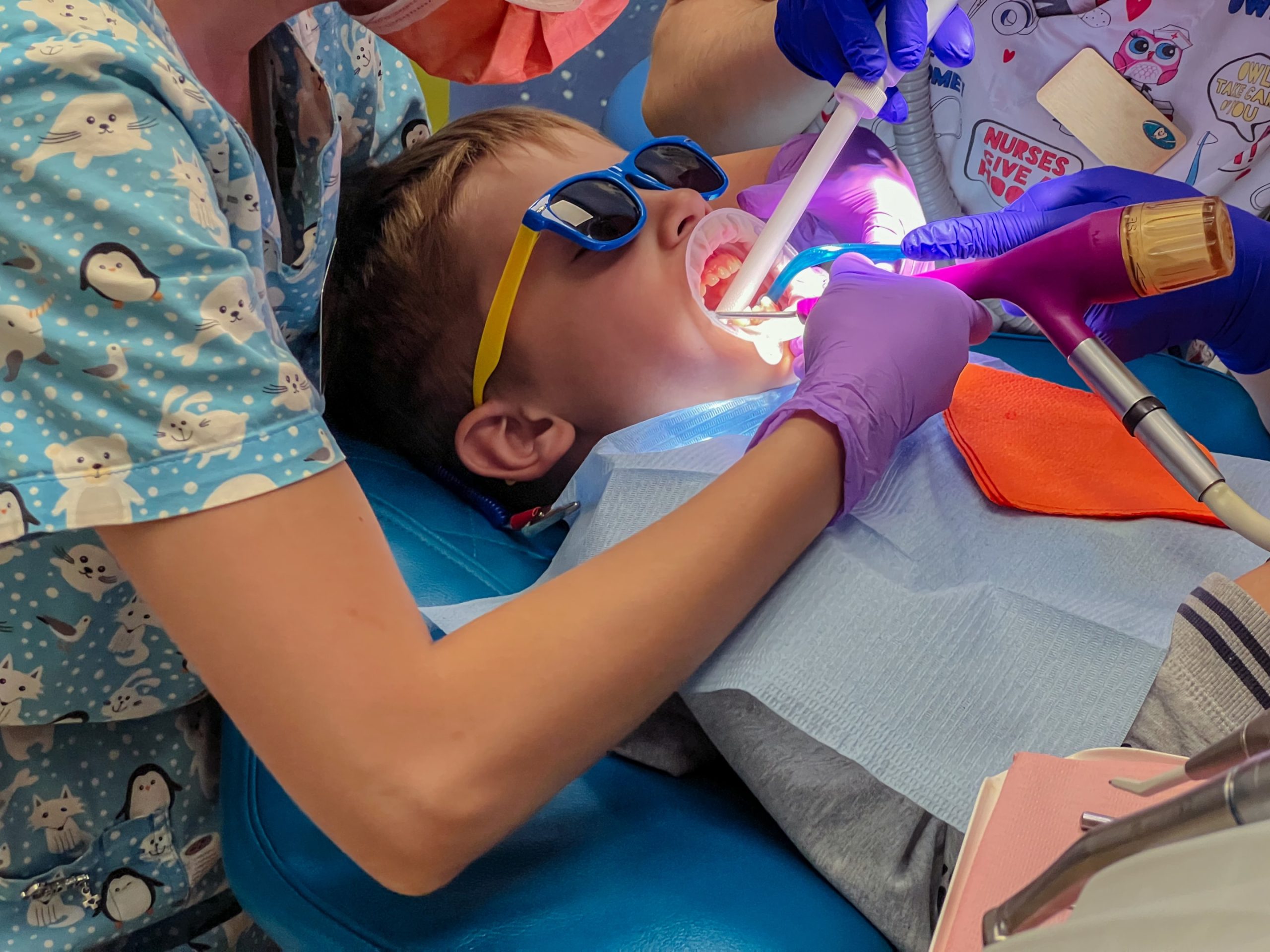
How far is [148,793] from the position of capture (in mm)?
1033

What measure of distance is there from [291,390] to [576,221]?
612 mm

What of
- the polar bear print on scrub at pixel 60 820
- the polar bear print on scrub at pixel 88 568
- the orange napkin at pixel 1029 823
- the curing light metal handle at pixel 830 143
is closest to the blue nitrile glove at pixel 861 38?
the curing light metal handle at pixel 830 143

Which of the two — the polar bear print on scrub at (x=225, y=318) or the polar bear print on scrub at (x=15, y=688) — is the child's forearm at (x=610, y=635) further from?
the polar bear print on scrub at (x=15, y=688)

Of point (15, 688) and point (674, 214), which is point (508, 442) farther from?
point (15, 688)

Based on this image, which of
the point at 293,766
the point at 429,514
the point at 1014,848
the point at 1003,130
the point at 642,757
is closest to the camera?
the point at 1014,848

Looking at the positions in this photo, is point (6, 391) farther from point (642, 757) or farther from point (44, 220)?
point (642, 757)

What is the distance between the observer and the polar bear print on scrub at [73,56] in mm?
637

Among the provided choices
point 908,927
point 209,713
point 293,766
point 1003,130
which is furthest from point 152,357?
point 1003,130

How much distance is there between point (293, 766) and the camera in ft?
2.22

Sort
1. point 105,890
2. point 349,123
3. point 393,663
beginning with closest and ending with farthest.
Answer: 1. point 393,663
2. point 105,890
3. point 349,123

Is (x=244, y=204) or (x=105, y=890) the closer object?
(x=244, y=204)

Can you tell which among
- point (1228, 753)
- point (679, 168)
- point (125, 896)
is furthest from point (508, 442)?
point (1228, 753)

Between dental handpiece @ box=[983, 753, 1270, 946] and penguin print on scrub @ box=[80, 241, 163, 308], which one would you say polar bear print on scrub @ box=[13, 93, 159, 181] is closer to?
penguin print on scrub @ box=[80, 241, 163, 308]

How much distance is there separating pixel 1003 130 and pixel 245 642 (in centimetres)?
162
